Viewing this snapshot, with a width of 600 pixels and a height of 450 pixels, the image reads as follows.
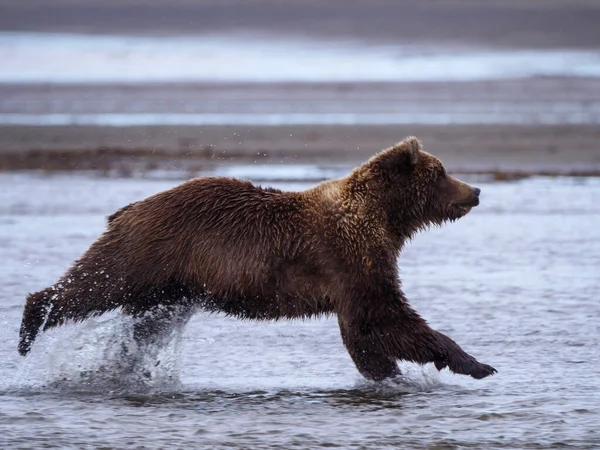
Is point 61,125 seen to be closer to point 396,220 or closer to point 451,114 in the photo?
point 451,114

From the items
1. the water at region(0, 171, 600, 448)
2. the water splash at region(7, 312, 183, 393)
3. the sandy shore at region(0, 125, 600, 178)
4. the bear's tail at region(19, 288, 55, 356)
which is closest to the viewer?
the water at region(0, 171, 600, 448)

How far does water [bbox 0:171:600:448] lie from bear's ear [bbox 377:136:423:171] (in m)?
1.14

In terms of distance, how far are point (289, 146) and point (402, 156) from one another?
44.8 ft

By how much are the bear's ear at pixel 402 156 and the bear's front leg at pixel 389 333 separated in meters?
0.67

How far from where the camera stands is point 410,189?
5914 millimetres

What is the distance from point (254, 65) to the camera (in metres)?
47.8

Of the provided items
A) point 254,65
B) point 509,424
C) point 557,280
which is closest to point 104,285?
point 509,424

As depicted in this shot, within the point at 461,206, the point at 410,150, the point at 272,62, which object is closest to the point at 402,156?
the point at 410,150

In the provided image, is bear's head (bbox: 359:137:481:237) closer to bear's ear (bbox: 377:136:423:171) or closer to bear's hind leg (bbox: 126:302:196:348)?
bear's ear (bbox: 377:136:423:171)

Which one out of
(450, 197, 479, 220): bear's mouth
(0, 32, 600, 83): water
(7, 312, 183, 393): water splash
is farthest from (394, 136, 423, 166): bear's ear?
(0, 32, 600, 83): water

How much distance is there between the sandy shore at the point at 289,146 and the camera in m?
16.7

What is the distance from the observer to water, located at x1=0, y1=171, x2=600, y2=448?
199 inches

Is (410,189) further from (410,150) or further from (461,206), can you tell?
(461,206)

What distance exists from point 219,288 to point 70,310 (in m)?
0.80
